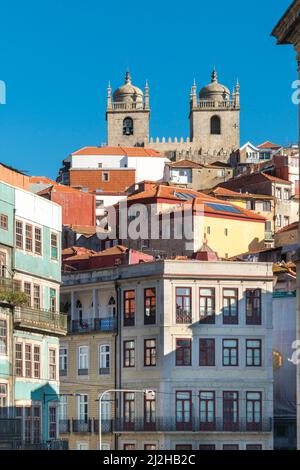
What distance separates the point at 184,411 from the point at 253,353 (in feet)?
15.2

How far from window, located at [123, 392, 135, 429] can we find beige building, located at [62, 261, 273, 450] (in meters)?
0.02

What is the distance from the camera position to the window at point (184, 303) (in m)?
85.2

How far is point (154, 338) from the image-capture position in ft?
280

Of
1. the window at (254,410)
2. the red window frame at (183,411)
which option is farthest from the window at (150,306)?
the window at (254,410)

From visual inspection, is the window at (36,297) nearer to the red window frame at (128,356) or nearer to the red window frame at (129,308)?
the red window frame at (128,356)

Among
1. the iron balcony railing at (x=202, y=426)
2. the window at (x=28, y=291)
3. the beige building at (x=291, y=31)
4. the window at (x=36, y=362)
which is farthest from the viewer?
the iron balcony railing at (x=202, y=426)

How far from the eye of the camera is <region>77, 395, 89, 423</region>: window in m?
86.6

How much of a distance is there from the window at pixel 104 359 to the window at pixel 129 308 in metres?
1.75

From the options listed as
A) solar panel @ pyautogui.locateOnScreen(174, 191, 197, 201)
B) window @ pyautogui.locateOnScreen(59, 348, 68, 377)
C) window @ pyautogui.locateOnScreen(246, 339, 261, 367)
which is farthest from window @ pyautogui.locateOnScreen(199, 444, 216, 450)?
solar panel @ pyautogui.locateOnScreen(174, 191, 197, 201)

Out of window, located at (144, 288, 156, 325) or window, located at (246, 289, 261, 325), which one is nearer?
window, located at (144, 288, 156, 325)

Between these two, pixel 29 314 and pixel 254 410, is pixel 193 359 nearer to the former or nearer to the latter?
pixel 254 410

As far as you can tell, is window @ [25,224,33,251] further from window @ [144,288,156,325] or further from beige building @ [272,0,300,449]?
window @ [144,288,156,325]
